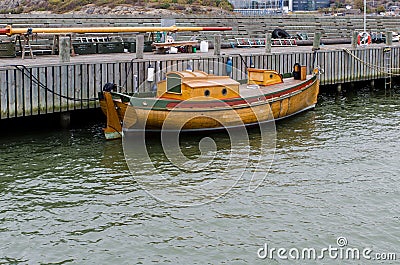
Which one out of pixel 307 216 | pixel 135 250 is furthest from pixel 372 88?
pixel 135 250

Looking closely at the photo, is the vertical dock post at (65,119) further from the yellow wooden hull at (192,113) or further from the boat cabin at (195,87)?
the boat cabin at (195,87)

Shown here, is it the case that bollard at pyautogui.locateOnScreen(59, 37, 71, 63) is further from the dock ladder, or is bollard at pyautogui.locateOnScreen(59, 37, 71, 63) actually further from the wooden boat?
the dock ladder

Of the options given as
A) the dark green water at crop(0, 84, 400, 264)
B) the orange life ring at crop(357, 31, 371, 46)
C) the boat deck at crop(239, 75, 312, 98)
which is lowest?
the dark green water at crop(0, 84, 400, 264)

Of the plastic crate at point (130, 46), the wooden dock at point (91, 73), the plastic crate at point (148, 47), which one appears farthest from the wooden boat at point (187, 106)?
the plastic crate at point (148, 47)

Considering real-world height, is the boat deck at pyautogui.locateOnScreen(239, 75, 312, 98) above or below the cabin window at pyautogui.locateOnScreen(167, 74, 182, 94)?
below

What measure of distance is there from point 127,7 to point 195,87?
53.1 meters

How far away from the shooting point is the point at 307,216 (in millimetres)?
14680

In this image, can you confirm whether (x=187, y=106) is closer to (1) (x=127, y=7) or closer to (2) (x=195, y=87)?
(2) (x=195, y=87)

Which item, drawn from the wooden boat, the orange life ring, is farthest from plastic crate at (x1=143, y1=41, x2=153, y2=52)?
the orange life ring

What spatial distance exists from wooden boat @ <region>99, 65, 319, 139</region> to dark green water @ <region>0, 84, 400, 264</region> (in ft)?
2.85

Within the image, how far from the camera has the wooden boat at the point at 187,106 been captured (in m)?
21.6

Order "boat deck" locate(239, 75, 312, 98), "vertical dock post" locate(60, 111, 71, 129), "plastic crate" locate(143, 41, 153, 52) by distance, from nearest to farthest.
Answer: "vertical dock post" locate(60, 111, 71, 129) < "boat deck" locate(239, 75, 312, 98) < "plastic crate" locate(143, 41, 153, 52)

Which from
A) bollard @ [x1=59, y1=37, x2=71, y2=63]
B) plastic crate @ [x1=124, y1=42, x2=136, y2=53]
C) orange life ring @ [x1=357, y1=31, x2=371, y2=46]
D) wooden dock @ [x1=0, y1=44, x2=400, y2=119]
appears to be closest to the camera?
wooden dock @ [x1=0, y1=44, x2=400, y2=119]

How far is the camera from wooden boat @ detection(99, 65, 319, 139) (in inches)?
851
